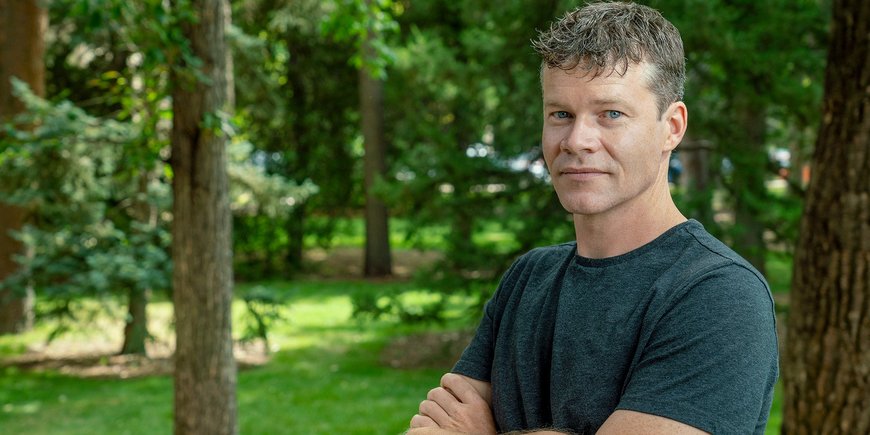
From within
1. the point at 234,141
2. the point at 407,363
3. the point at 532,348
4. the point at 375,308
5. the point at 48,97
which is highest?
the point at 48,97

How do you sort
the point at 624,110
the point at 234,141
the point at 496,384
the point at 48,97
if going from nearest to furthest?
the point at 624,110
the point at 496,384
the point at 234,141
the point at 48,97

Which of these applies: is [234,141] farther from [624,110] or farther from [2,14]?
[624,110]

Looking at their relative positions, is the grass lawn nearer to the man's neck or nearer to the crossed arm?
the crossed arm

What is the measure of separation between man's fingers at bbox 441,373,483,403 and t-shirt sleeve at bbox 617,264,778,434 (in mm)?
496

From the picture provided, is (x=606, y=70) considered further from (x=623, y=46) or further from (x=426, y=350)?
(x=426, y=350)

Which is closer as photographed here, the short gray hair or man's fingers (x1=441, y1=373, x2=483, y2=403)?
the short gray hair

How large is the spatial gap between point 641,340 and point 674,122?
0.46 m

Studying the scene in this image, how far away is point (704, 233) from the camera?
189cm

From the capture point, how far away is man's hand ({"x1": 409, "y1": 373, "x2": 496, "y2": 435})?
83.5 inches

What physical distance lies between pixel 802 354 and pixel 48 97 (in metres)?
13.9

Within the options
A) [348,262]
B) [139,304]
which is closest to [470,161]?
[139,304]

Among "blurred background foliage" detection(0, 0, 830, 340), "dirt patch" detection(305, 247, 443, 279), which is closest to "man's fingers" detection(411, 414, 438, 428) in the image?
"blurred background foliage" detection(0, 0, 830, 340)

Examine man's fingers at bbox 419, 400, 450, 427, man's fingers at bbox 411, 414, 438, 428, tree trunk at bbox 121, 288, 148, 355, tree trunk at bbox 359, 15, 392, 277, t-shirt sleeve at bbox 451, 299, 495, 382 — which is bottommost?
tree trunk at bbox 121, 288, 148, 355

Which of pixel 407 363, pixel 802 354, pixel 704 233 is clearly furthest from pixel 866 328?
pixel 407 363
